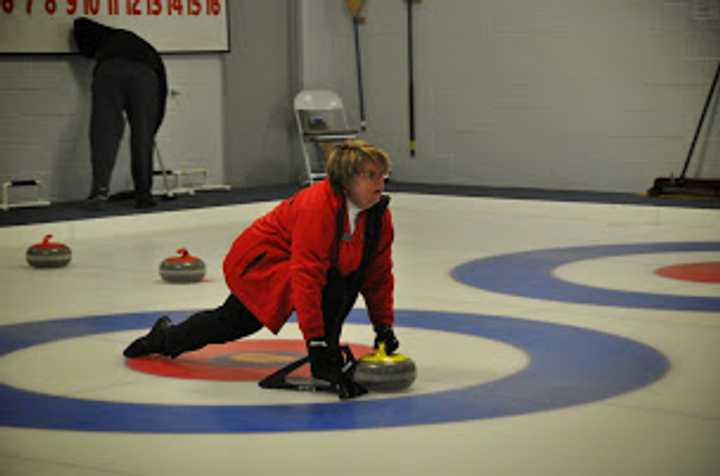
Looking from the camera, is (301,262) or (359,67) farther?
(359,67)

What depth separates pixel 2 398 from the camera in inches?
175

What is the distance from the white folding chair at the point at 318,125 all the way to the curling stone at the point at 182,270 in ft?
15.7

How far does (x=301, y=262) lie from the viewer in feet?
14.3

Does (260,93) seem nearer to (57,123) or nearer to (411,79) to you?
(411,79)

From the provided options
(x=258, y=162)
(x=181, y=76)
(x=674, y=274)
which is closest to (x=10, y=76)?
(x=181, y=76)

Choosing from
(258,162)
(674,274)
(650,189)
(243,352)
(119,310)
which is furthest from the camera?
(258,162)

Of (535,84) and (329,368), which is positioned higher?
(535,84)

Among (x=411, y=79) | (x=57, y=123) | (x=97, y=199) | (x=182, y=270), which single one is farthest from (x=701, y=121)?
(x=182, y=270)

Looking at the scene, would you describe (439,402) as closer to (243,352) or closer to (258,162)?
(243,352)

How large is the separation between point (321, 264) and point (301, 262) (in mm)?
65

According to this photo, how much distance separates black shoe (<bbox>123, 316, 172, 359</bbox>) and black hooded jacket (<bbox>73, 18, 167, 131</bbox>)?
5420 millimetres

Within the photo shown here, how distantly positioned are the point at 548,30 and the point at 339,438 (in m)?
8.15

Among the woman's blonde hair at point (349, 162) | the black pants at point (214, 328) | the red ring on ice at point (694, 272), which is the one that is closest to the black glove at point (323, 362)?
the black pants at point (214, 328)

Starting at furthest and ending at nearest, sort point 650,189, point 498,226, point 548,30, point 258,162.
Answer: point 258,162 < point 548,30 < point 650,189 < point 498,226
